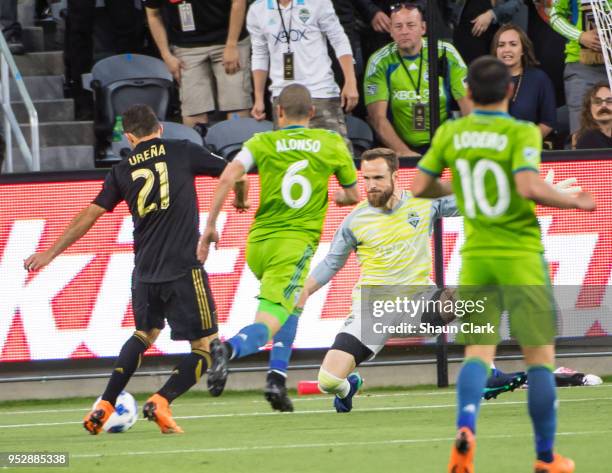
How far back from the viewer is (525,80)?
1384 cm

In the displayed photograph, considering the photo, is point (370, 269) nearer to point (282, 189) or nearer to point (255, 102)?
point (282, 189)

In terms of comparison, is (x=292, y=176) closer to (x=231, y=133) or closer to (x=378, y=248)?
(x=378, y=248)

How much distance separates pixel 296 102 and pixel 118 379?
2.16 metres

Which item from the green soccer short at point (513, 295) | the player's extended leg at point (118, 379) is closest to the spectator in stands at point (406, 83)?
the player's extended leg at point (118, 379)

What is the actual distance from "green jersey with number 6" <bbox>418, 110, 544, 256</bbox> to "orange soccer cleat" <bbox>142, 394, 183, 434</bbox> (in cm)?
308

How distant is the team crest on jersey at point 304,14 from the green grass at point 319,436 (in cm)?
340

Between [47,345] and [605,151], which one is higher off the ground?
[605,151]

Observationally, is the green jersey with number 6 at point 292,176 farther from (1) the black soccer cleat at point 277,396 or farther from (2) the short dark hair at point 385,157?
(1) the black soccer cleat at point 277,396

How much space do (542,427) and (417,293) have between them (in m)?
3.95

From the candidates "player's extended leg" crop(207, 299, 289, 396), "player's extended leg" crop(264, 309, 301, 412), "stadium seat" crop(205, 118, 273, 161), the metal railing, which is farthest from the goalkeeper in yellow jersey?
the metal railing

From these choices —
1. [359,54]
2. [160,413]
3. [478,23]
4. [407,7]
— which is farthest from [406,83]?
[160,413]

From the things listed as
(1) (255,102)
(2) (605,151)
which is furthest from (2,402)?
(2) (605,151)

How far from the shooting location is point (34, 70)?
15.9m

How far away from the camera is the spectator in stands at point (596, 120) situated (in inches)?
522
